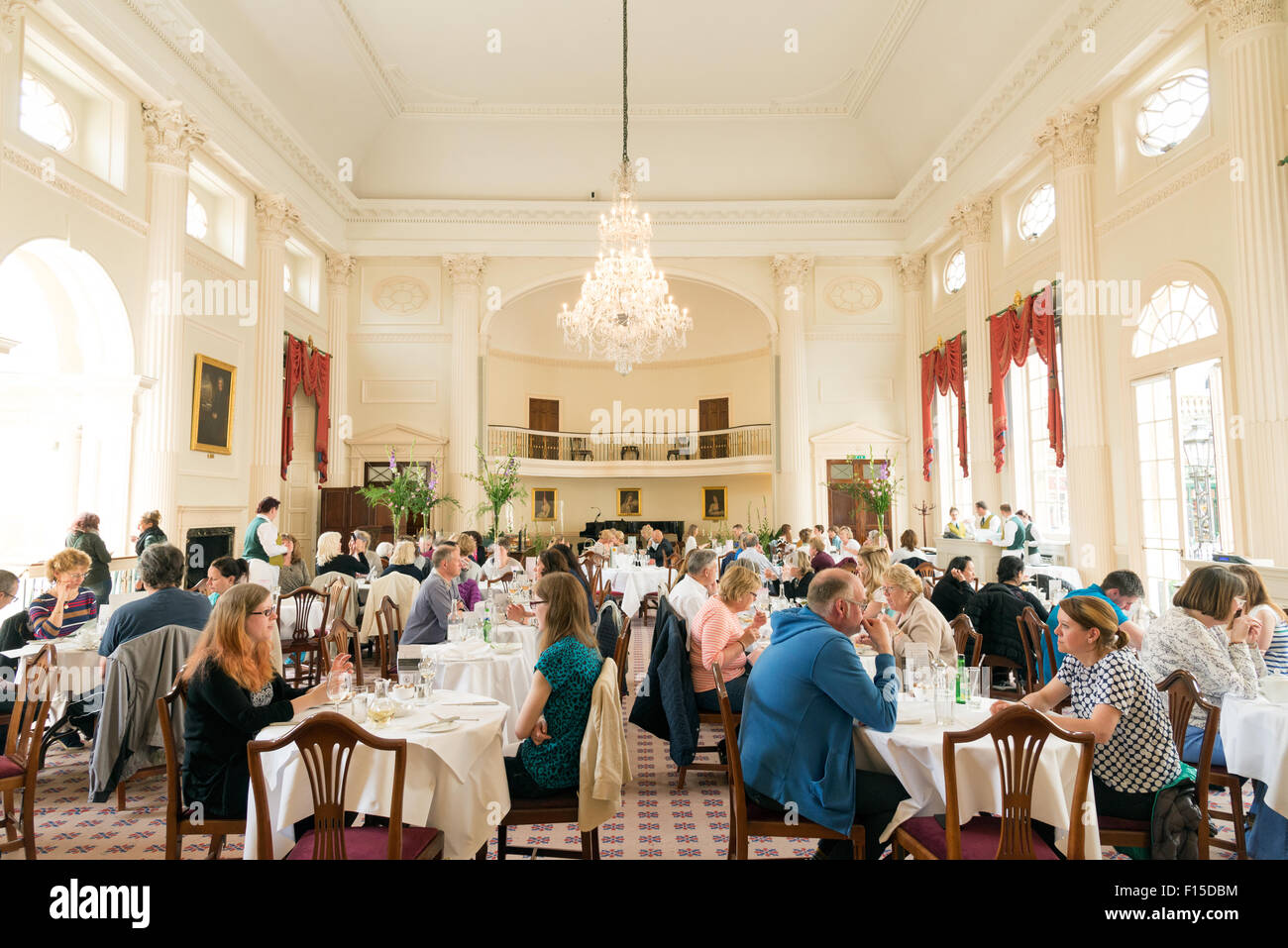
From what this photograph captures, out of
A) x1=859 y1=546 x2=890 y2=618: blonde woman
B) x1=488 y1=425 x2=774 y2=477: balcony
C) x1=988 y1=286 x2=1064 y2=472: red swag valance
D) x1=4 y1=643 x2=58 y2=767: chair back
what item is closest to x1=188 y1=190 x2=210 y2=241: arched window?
x1=488 y1=425 x2=774 y2=477: balcony

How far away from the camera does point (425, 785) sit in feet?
8.76

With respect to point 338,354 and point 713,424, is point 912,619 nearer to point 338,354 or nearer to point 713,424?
point 338,354

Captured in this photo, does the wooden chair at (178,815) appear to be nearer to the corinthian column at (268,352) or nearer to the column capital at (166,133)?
the column capital at (166,133)

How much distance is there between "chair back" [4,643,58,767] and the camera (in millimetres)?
3037

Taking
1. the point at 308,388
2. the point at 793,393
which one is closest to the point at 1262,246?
the point at 793,393

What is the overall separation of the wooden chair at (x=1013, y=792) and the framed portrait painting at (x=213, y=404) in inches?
415

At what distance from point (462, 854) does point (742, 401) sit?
16.8 meters

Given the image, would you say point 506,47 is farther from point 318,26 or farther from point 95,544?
point 95,544

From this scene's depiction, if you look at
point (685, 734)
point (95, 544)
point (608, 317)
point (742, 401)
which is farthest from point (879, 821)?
point (742, 401)

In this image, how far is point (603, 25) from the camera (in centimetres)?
1195

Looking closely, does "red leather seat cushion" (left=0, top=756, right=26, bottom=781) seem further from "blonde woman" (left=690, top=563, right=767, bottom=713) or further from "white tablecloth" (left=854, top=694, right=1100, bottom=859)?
"white tablecloth" (left=854, top=694, right=1100, bottom=859)

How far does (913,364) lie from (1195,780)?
13.3 metres

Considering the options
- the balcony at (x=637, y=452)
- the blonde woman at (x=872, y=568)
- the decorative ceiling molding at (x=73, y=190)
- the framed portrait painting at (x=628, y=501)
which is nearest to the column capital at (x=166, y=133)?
the decorative ceiling molding at (x=73, y=190)

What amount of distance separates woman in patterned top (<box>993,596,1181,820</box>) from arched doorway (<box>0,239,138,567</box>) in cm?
989
